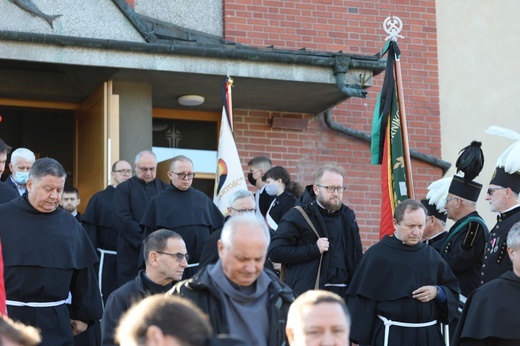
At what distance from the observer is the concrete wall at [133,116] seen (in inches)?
547

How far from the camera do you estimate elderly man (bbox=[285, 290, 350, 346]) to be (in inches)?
218

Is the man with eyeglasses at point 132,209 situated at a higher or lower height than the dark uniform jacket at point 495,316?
higher

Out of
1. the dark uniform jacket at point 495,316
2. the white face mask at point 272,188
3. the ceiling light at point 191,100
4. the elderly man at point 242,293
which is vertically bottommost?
the dark uniform jacket at point 495,316

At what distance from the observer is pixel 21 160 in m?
11.5

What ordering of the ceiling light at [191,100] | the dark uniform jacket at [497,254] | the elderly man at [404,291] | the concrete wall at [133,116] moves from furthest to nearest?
the ceiling light at [191,100]
the concrete wall at [133,116]
the dark uniform jacket at [497,254]
the elderly man at [404,291]

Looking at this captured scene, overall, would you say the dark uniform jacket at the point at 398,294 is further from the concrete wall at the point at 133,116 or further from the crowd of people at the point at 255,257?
the concrete wall at the point at 133,116

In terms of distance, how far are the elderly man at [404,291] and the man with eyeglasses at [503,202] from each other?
0.41m

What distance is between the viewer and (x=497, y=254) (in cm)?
1023

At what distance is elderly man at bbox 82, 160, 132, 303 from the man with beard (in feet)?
7.93

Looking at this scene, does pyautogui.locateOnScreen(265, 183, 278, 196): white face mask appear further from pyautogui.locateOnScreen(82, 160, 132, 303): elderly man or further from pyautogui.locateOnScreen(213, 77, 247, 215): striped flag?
pyautogui.locateOnScreen(82, 160, 132, 303): elderly man

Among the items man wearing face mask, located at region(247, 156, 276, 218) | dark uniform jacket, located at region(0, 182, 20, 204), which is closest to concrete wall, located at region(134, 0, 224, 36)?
man wearing face mask, located at region(247, 156, 276, 218)

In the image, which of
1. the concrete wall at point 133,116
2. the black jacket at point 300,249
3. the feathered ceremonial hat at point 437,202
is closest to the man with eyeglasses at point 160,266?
the black jacket at point 300,249

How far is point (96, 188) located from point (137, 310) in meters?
9.92

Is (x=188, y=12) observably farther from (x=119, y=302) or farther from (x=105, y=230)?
(x=119, y=302)
